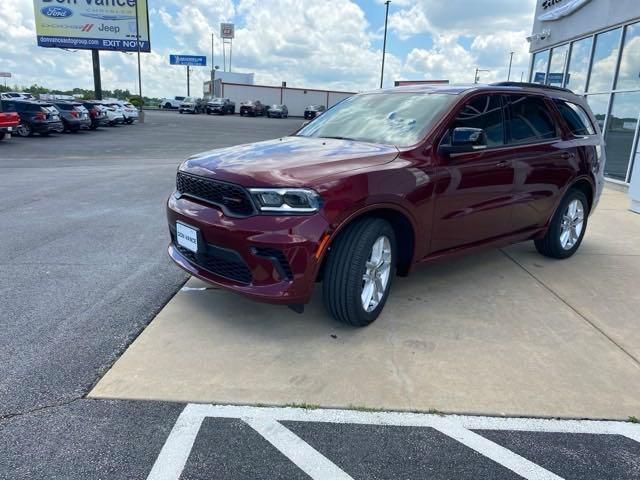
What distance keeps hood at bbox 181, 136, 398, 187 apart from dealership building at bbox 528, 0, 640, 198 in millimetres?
8330

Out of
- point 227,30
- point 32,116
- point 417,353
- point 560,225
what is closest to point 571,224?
point 560,225

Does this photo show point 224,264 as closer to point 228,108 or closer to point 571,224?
point 571,224

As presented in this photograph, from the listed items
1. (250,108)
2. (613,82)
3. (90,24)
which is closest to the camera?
(613,82)

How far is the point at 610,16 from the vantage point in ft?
37.0

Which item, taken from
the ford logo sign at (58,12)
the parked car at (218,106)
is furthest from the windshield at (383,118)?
the parked car at (218,106)

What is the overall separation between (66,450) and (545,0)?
16503 millimetres

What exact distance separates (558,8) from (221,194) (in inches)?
540

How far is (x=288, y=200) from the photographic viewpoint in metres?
3.16

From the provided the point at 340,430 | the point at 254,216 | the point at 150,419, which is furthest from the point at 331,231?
the point at 150,419

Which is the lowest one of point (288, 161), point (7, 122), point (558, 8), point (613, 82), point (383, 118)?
point (7, 122)

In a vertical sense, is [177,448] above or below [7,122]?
below

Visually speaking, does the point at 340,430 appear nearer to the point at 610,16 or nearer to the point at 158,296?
the point at 158,296

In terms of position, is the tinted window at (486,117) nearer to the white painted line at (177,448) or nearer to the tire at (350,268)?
the tire at (350,268)

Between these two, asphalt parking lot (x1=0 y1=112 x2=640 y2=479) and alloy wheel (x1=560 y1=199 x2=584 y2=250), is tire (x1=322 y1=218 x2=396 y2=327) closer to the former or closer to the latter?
asphalt parking lot (x1=0 y1=112 x2=640 y2=479)
